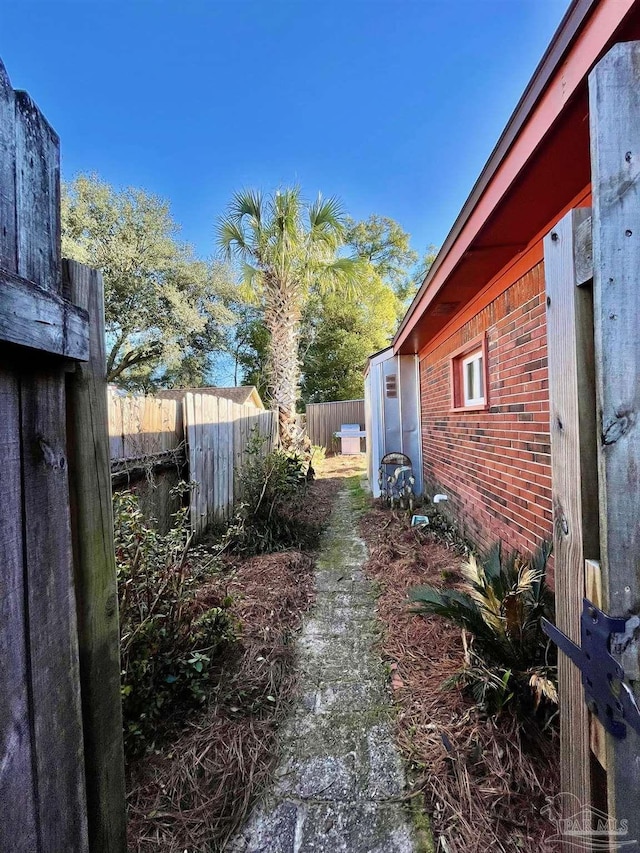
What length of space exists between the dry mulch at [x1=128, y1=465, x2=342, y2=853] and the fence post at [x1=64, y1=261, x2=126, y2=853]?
500mm

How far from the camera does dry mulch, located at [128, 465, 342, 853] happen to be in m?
1.33

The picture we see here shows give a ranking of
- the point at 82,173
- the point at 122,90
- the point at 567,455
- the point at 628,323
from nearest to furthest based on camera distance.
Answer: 1. the point at 628,323
2. the point at 567,455
3. the point at 122,90
4. the point at 82,173

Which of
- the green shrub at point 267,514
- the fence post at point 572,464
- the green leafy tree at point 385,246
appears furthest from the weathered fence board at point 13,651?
the green leafy tree at point 385,246

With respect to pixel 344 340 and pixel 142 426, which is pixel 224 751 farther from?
pixel 344 340

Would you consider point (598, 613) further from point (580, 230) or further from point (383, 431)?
point (383, 431)

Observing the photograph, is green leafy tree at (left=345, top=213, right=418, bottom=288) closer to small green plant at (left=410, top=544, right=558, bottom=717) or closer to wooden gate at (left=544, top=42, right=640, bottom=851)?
small green plant at (left=410, top=544, right=558, bottom=717)

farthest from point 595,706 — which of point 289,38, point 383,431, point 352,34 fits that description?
point 289,38

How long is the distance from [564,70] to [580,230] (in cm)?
104

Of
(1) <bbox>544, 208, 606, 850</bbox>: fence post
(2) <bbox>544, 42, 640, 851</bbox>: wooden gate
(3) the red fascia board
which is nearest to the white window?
(3) the red fascia board

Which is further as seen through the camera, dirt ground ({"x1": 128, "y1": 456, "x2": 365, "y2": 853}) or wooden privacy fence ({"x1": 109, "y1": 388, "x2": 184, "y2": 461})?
wooden privacy fence ({"x1": 109, "y1": 388, "x2": 184, "y2": 461})

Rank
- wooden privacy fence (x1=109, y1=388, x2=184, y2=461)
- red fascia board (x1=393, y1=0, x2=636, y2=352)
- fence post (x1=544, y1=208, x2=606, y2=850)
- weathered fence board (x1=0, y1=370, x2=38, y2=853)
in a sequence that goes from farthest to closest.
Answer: wooden privacy fence (x1=109, y1=388, x2=184, y2=461), red fascia board (x1=393, y1=0, x2=636, y2=352), fence post (x1=544, y1=208, x2=606, y2=850), weathered fence board (x1=0, y1=370, x2=38, y2=853)

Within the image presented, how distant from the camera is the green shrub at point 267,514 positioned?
3.95 m

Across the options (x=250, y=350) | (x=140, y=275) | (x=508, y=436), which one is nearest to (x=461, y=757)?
(x=508, y=436)

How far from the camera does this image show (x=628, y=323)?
0.71m
